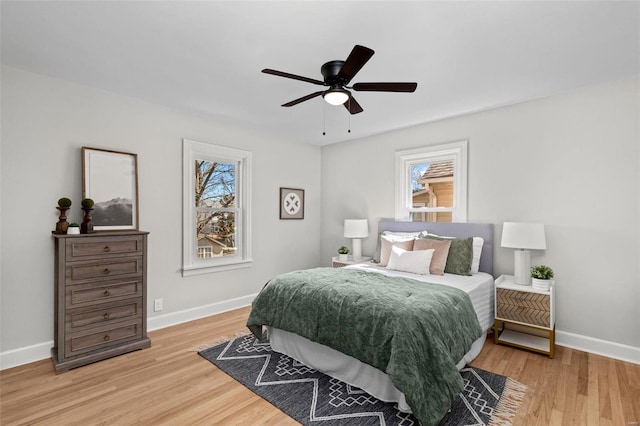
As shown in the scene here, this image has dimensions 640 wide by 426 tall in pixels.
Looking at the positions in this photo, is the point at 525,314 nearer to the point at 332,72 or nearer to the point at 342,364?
the point at 342,364

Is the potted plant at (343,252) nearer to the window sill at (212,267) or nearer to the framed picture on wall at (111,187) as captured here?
the window sill at (212,267)

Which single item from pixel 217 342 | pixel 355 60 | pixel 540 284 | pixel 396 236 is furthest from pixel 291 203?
pixel 540 284

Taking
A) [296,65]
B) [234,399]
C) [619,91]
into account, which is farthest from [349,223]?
[619,91]

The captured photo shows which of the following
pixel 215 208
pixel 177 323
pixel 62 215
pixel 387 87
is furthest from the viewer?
pixel 215 208

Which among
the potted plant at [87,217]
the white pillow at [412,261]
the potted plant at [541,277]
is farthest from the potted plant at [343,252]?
the potted plant at [87,217]

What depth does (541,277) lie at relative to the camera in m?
3.07

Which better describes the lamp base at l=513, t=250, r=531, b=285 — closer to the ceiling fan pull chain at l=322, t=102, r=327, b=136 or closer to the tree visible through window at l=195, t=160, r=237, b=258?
the ceiling fan pull chain at l=322, t=102, r=327, b=136

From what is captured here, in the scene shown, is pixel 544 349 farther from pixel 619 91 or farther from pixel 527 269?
pixel 619 91

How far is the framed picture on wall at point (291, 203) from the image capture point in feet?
16.6

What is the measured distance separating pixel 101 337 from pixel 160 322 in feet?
2.63

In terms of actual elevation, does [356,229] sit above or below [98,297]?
above

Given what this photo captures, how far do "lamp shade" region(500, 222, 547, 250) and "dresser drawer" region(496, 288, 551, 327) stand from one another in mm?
456

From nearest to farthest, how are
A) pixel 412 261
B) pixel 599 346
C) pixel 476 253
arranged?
1. pixel 599 346
2. pixel 412 261
3. pixel 476 253

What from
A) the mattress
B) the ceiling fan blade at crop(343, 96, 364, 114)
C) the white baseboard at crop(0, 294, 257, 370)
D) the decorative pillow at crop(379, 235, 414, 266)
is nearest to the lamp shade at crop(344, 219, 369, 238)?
the decorative pillow at crop(379, 235, 414, 266)
